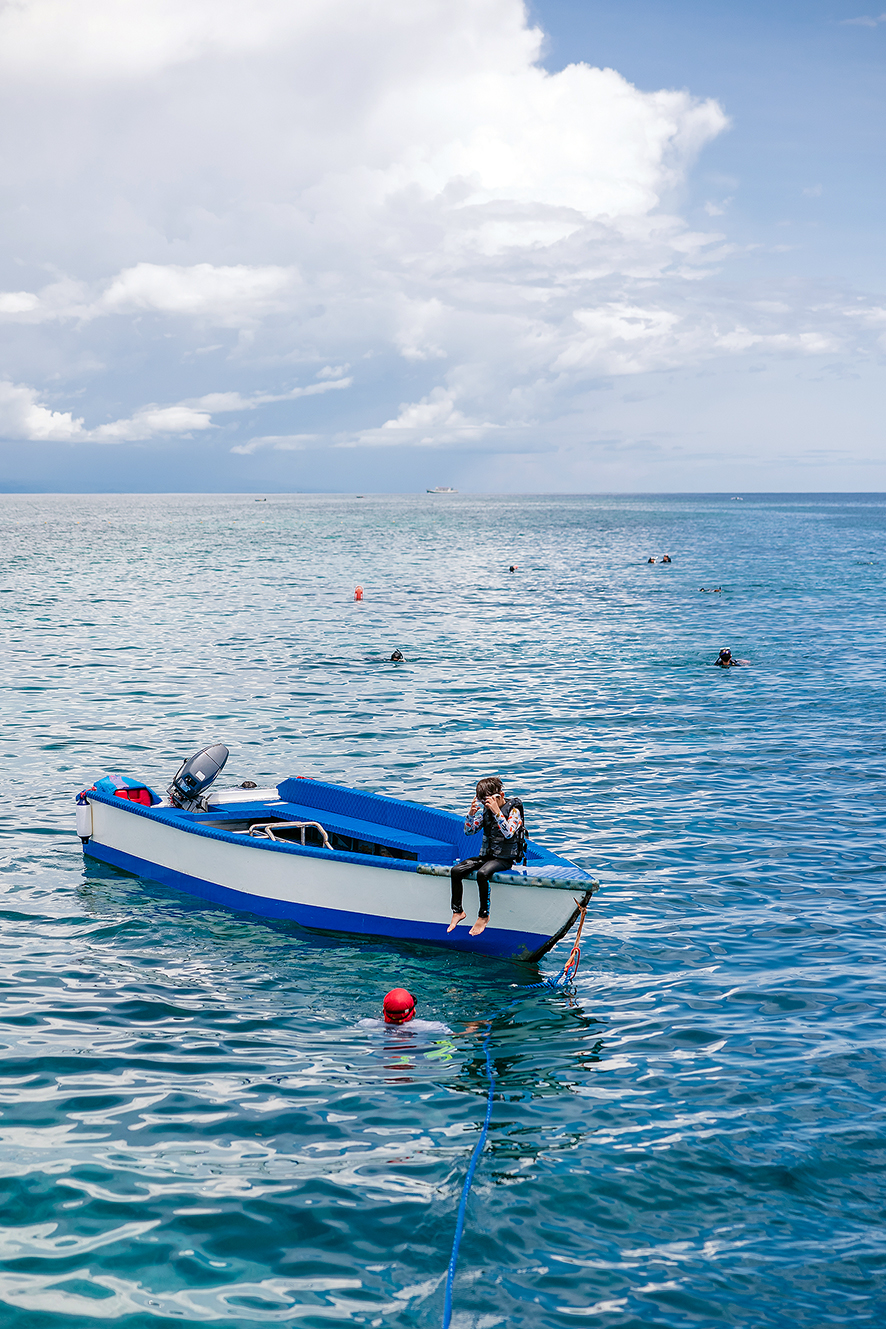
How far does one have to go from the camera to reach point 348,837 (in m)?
15.9

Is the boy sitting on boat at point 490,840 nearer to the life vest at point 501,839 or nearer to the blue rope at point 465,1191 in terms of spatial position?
the life vest at point 501,839

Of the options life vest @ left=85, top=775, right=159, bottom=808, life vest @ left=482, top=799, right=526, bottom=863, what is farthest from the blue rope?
life vest @ left=85, top=775, right=159, bottom=808

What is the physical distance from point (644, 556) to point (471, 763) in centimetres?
7529

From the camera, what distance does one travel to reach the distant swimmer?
1189cm

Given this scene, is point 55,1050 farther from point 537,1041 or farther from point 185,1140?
point 537,1041

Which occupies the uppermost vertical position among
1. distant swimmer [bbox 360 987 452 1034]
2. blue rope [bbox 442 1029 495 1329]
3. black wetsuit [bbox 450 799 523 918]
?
black wetsuit [bbox 450 799 523 918]

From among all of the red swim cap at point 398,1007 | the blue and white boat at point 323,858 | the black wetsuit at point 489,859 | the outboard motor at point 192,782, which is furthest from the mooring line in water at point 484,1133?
the outboard motor at point 192,782

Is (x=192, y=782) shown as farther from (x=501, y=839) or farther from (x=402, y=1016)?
(x=402, y=1016)

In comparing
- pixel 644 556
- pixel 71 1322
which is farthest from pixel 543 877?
pixel 644 556

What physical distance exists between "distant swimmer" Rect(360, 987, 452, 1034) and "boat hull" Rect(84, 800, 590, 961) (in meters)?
1.93

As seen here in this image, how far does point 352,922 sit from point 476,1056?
3718mm

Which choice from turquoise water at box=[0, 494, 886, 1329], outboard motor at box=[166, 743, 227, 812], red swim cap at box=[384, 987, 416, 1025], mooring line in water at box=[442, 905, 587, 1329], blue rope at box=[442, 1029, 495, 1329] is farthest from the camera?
outboard motor at box=[166, 743, 227, 812]

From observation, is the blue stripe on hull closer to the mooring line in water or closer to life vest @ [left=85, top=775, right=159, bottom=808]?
the mooring line in water

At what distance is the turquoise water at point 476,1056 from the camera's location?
26.4ft
